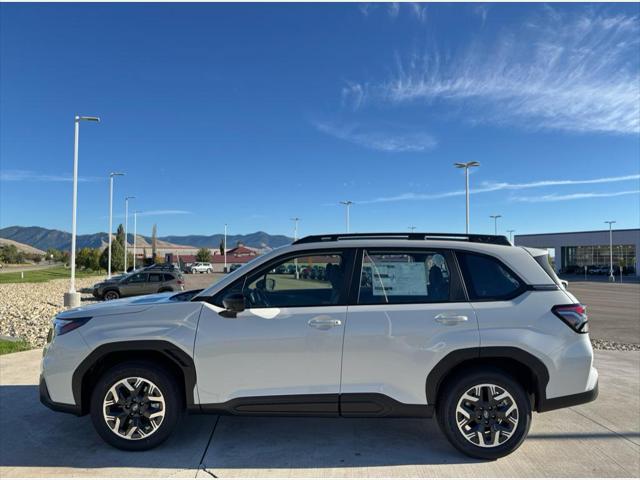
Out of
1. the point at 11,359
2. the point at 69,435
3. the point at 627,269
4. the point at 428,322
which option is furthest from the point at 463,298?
the point at 627,269

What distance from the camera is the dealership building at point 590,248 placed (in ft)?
226

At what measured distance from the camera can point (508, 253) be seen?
3801mm

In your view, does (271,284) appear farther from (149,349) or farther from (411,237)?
(411,237)

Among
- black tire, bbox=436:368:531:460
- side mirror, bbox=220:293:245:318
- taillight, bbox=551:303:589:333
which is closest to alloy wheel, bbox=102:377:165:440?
side mirror, bbox=220:293:245:318

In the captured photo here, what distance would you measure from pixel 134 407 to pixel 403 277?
2488mm

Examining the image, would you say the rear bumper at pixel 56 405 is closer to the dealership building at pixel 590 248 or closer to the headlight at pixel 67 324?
the headlight at pixel 67 324

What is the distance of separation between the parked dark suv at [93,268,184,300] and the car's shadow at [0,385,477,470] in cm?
1546

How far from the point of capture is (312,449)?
12.4 ft

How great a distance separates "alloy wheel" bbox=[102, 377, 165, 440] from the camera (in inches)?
142

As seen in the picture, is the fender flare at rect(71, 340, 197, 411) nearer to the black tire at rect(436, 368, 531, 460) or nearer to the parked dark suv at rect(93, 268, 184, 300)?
the black tire at rect(436, 368, 531, 460)

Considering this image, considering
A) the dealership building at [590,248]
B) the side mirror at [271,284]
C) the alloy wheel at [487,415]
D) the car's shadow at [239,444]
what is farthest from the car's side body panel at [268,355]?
the dealership building at [590,248]

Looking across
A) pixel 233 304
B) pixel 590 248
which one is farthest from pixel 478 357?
pixel 590 248

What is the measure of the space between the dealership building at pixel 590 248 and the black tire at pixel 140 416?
75858 millimetres

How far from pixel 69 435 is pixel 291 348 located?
7.70ft
